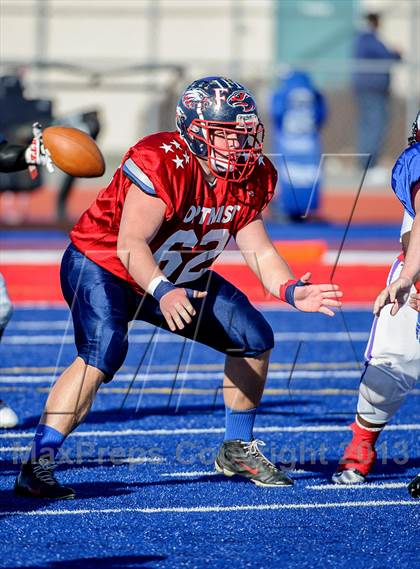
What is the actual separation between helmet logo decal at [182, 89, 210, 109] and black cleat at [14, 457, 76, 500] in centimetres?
144

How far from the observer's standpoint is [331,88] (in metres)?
19.3

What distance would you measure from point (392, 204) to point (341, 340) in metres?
9.75

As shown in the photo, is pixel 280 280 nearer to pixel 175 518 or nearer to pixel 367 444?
pixel 367 444

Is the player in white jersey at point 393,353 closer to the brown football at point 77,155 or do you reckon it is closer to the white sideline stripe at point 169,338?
the brown football at point 77,155

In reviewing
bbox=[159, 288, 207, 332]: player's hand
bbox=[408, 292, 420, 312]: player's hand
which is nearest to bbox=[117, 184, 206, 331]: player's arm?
bbox=[159, 288, 207, 332]: player's hand

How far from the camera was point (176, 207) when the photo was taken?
14.3 feet

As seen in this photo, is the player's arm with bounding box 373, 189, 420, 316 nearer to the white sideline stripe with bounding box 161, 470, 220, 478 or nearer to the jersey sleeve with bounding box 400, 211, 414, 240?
the jersey sleeve with bounding box 400, 211, 414, 240

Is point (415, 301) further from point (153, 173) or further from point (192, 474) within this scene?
point (192, 474)

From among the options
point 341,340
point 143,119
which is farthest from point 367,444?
point 143,119

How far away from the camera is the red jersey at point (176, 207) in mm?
4367

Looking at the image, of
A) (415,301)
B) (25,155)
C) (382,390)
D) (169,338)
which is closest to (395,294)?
(415,301)

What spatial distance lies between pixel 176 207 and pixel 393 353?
101 cm

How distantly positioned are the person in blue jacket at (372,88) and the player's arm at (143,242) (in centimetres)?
1211

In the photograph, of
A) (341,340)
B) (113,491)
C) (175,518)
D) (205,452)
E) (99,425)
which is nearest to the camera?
(175,518)
